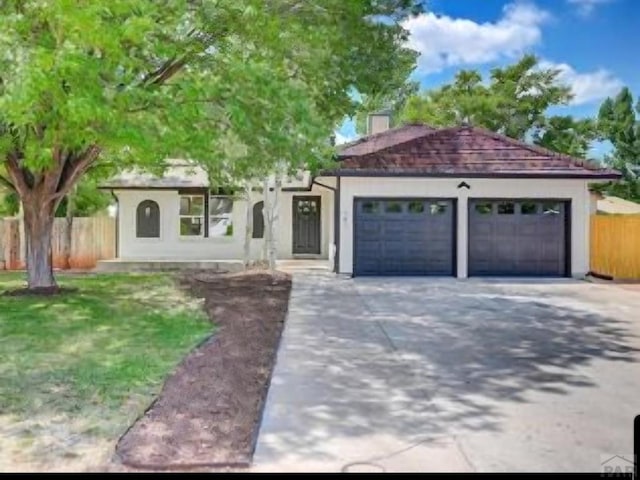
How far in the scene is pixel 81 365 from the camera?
22.5 feet

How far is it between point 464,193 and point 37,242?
10677mm

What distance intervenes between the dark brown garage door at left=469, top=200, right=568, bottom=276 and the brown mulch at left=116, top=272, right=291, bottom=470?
319 inches

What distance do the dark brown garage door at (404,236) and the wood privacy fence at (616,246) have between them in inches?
169

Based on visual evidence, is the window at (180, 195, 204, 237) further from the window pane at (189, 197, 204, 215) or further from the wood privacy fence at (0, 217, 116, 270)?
the wood privacy fence at (0, 217, 116, 270)

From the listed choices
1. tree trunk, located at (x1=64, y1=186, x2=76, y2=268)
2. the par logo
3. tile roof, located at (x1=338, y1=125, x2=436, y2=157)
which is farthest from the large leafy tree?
the par logo

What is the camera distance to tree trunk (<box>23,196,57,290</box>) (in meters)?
12.9

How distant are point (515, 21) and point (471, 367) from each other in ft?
33.5

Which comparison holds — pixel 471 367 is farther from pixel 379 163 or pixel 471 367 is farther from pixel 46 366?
pixel 379 163

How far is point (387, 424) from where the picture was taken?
4918 mm

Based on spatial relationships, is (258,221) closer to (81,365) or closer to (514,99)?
(81,365)

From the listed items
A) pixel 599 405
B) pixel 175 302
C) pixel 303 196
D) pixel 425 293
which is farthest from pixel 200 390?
pixel 303 196

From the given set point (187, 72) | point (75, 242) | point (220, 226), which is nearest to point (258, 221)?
point (220, 226)

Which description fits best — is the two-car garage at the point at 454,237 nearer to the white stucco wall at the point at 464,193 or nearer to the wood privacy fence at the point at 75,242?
the white stucco wall at the point at 464,193

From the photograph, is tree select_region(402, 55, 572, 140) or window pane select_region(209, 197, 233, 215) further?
tree select_region(402, 55, 572, 140)
